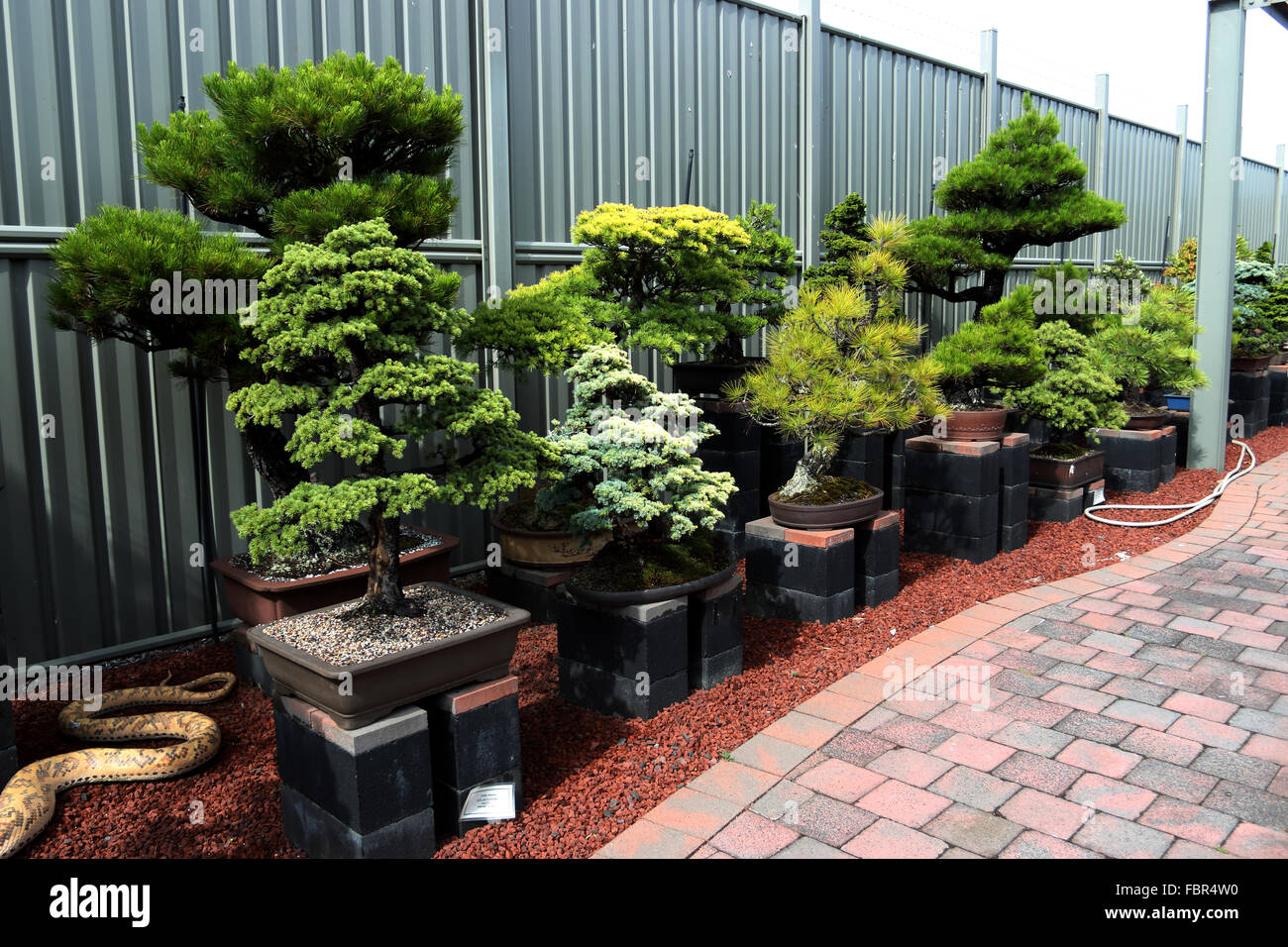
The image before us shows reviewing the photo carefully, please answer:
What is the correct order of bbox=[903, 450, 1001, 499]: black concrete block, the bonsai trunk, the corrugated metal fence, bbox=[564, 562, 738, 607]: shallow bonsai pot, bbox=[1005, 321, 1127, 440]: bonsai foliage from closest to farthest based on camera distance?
bbox=[564, 562, 738, 607]: shallow bonsai pot, the corrugated metal fence, the bonsai trunk, bbox=[903, 450, 1001, 499]: black concrete block, bbox=[1005, 321, 1127, 440]: bonsai foliage

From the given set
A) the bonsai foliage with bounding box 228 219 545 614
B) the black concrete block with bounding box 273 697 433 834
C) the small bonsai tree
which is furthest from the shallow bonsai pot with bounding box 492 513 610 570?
the black concrete block with bounding box 273 697 433 834

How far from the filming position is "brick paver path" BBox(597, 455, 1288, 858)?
2863 mm

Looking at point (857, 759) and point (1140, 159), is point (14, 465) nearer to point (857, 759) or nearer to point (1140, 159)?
point (857, 759)

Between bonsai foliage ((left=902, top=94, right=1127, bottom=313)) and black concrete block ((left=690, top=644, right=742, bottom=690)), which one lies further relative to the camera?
bonsai foliage ((left=902, top=94, right=1127, bottom=313))

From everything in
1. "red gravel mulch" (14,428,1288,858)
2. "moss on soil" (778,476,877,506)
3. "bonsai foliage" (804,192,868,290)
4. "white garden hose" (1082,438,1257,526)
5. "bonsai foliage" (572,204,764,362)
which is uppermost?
"bonsai foliage" (804,192,868,290)

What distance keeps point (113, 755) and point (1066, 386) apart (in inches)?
252

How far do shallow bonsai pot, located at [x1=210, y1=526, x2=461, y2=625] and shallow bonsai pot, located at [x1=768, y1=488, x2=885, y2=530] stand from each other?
1.83 m

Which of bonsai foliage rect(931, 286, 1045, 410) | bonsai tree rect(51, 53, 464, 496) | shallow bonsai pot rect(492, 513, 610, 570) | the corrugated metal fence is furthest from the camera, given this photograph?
bonsai foliage rect(931, 286, 1045, 410)

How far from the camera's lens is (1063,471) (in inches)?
269

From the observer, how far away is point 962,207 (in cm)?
699

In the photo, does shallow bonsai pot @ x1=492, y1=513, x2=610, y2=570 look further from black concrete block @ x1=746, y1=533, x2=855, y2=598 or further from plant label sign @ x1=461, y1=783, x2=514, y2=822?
plant label sign @ x1=461, y1=783, x2=514, y2=822

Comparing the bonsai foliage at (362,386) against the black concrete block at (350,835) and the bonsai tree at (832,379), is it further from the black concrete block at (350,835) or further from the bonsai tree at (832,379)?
the bonsai tree at (832,379)

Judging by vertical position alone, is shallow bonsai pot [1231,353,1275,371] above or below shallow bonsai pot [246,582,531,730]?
above

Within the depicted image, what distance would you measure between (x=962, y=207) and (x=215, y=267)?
550 centimetres
